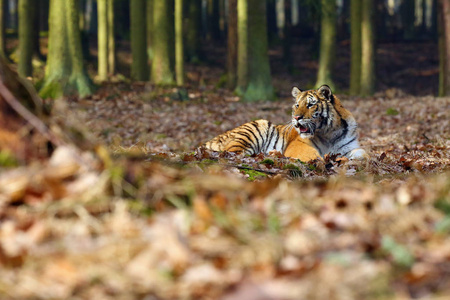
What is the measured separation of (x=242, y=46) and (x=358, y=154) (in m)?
11.3

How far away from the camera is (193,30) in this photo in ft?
102

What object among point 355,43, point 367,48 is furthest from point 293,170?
point 355,43

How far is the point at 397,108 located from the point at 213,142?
7750 mm

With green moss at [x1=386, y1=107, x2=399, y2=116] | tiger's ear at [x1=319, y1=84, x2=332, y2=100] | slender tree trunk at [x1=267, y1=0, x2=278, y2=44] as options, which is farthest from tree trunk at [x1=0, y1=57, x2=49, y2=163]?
slender tree trunk at [x1=267, y1=0, x2=278, y2=44]

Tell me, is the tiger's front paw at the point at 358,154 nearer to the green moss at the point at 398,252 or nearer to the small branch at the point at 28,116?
the green moss at the point at 398,252

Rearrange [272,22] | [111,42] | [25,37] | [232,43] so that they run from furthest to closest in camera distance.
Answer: [272,22], [111,42], [232,43], [25,37]

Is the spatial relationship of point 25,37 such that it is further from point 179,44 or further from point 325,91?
point 325,91

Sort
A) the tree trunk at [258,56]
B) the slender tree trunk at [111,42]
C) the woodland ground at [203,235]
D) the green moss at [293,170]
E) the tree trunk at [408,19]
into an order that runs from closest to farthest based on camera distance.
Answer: the woodland ground at [203,235]
the green moss at [293,170]
the tree trunk at [258,56]
the slender tree trunk at [111,42]
the tree trunk at [408,19]

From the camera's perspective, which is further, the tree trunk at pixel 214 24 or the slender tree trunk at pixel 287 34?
the tree trunk at pixel 214 24

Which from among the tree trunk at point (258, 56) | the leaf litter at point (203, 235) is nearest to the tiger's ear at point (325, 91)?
the leaf litter at point (203, 235)

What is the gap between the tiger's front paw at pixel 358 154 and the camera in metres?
7.74

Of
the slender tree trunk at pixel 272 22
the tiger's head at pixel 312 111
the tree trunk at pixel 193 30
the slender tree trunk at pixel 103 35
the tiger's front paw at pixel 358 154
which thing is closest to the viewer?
the tiger's front paw at pixel 358 154

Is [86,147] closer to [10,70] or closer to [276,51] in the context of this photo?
[10,70]

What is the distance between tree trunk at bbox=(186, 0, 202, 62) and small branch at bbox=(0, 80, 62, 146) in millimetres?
28474
